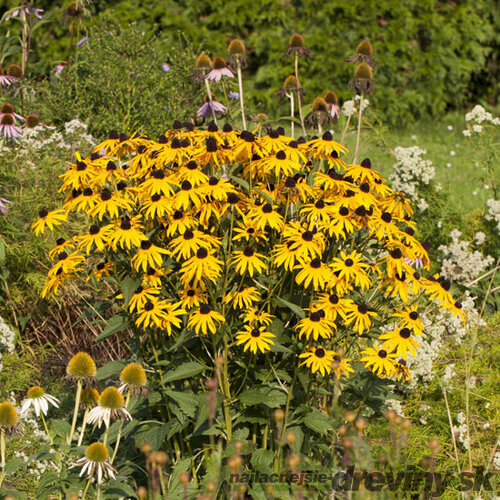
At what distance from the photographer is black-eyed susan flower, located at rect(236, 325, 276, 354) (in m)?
2.54

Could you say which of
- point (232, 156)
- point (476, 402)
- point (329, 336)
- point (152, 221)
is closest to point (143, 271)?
point (152, 221)

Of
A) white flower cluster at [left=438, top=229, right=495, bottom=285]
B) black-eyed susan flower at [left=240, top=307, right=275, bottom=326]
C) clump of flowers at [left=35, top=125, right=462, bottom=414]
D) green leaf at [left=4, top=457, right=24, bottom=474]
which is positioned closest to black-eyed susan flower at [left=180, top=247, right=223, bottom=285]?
clump of flowers at [left=35, top=125, right=462, bottom=414]

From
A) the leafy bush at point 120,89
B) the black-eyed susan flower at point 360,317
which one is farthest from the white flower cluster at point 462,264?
the black-eyed susan flower at point 360,317

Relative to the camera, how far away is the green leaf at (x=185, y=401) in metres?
2.65

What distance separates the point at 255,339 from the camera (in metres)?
2.58

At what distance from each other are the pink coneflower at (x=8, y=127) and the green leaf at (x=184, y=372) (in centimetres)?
219

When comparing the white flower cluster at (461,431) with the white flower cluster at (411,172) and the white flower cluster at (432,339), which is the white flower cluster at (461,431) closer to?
the white flower cluster at (432,339)

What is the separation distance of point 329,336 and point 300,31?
21.5 feet

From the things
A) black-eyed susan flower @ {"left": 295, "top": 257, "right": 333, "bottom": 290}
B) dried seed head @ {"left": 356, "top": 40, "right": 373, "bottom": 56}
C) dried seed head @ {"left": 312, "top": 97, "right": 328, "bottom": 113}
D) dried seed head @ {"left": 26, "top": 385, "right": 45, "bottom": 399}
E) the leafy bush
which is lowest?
dried seed head @ {"left": 26, "top": 385, "right": 45, "bottom": 399}

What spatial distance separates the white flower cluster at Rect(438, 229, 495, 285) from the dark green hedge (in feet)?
12.5

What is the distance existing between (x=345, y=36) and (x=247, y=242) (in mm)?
6321

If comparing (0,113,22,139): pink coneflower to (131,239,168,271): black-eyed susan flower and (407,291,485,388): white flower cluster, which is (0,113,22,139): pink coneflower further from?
(407,291,485,388): white flower cluster

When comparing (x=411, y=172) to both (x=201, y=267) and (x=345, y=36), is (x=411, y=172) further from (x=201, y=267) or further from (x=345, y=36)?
(x=345, y=36)

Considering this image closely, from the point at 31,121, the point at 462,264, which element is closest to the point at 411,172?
the point at 462,264
